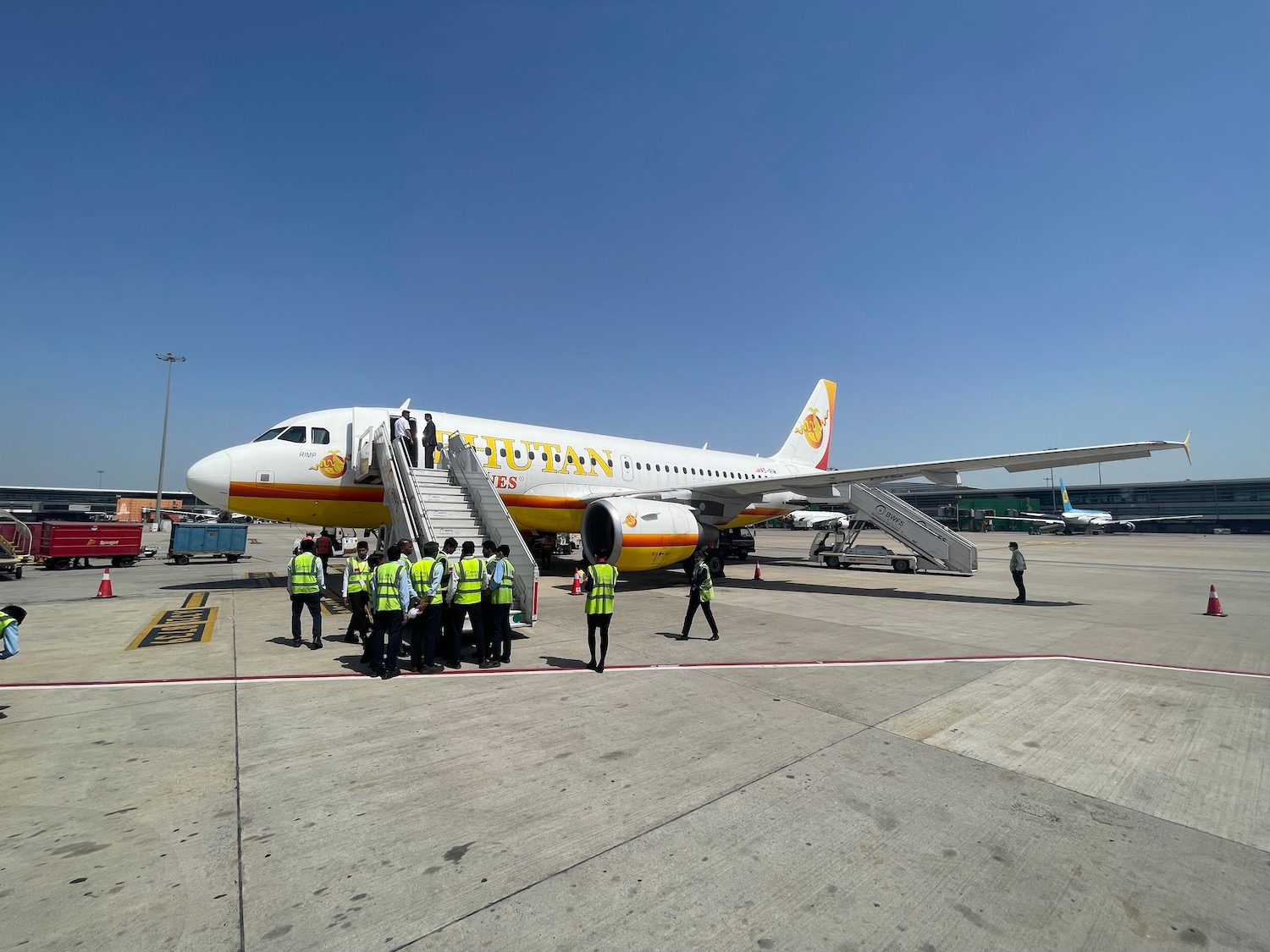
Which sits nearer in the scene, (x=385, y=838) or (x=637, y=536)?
(x=385, y=838)

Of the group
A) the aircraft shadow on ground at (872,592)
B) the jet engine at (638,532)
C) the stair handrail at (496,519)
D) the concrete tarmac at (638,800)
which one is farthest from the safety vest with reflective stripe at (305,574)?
the aircraft shadow on ground at (872,592)

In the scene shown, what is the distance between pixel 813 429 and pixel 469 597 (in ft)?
84.1

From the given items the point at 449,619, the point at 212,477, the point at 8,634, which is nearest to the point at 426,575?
the point at 449,619

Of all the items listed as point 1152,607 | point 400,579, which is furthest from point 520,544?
point 1152,607

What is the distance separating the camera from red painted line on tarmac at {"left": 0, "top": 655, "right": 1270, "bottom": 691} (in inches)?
269

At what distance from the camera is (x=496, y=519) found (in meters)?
11.5

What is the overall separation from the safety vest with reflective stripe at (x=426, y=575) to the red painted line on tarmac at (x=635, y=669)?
102 centimetres

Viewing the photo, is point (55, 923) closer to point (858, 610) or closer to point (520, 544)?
point (520, 544)

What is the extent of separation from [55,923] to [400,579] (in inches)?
180

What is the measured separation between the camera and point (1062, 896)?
10.4ft

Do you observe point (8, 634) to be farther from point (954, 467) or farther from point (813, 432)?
point (813, 432)

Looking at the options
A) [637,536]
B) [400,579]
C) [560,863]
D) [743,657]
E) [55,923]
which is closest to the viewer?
→ [55,923]

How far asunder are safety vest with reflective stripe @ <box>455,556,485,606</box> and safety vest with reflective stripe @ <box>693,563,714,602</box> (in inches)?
133

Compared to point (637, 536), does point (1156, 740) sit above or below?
below
